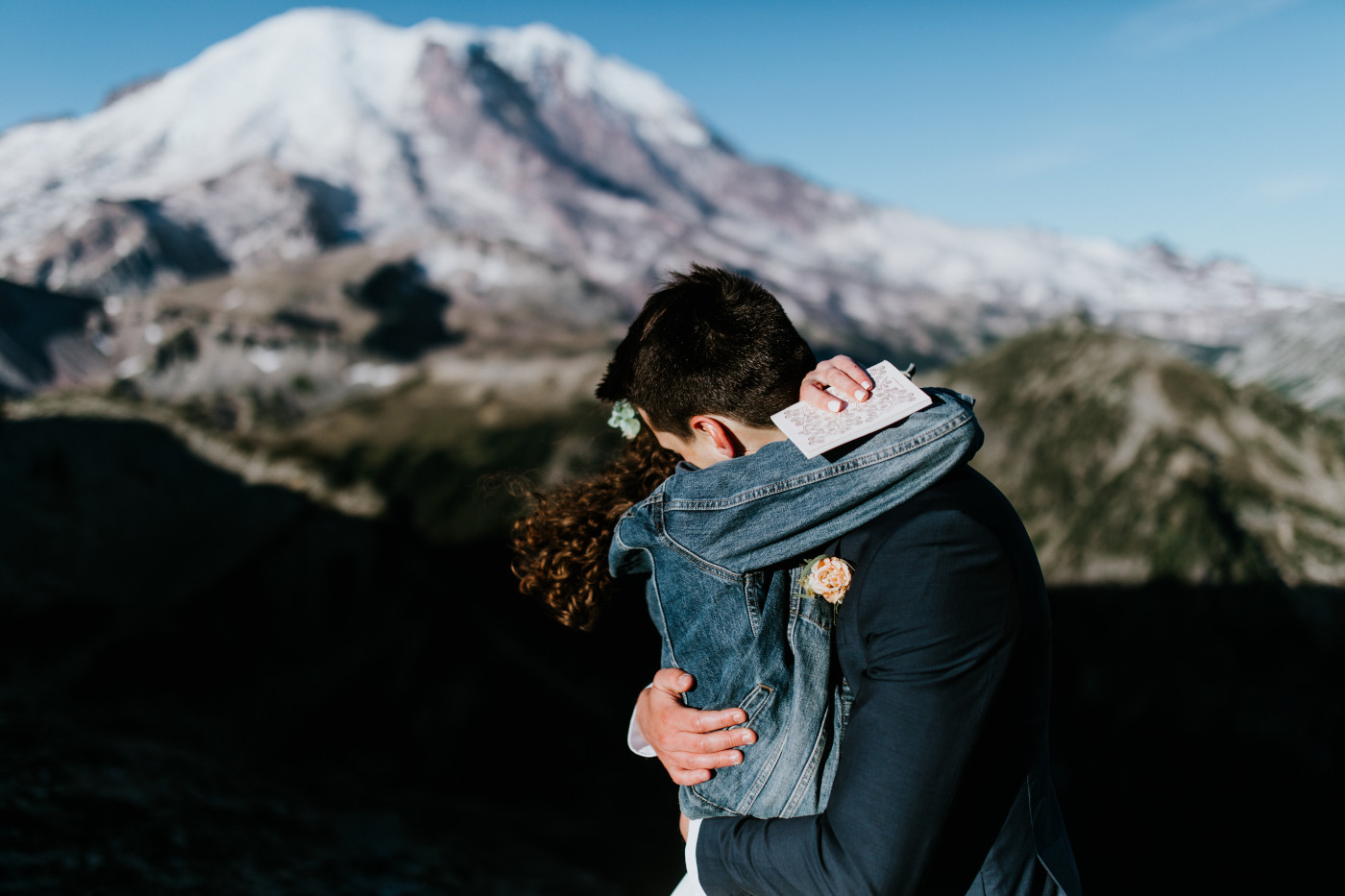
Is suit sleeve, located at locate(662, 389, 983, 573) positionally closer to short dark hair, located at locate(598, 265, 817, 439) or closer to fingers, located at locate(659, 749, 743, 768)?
short dark hair, located at locate(598, 265, 817, 439)

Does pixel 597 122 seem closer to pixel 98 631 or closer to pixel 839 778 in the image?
pixel 98 631

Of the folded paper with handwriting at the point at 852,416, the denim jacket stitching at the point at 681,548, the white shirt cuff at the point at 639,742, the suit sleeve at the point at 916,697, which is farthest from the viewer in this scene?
the white shirt cuff at the point at 639,742

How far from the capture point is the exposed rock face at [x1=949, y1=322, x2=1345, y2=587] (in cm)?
1239

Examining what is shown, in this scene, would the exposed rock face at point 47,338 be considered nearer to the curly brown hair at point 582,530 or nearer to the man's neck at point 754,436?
the curly brown hair at point 582,530

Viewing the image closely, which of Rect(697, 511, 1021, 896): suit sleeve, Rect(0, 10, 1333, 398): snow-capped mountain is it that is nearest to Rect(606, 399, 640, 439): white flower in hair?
Rect(697, 511, 1021, 896): suit sleeve

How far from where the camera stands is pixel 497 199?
Answer: 74.5 meters

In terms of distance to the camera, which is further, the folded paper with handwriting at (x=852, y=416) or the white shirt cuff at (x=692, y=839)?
the white shirt cuff at (x=692, y=839)

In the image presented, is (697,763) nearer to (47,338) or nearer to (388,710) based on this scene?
(388,710)

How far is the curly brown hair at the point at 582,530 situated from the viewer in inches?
89.6

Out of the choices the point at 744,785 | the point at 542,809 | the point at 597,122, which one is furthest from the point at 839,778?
the point at 597,122

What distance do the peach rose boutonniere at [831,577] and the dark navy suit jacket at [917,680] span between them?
A: 0.08ft

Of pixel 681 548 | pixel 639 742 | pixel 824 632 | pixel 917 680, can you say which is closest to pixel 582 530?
pixel 639 742

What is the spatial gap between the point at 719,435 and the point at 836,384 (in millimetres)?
328

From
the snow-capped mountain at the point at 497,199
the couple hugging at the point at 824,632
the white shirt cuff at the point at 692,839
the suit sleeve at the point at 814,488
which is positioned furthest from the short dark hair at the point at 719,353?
the snow-capped mountain at the point at 497,199
